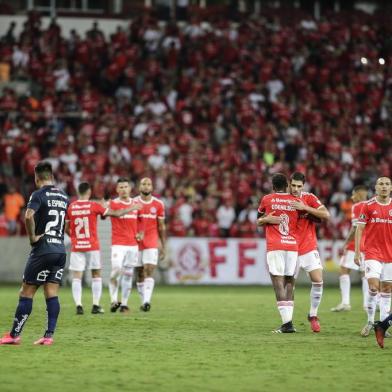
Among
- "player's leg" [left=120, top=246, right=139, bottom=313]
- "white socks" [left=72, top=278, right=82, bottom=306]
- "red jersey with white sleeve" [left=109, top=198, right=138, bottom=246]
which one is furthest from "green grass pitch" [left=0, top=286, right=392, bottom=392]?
"red jersey with white sleeve" [left=109, top=198, right=138, bottom=246]

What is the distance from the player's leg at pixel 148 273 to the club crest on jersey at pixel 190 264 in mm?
10882

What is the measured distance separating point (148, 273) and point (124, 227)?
3.31 feet

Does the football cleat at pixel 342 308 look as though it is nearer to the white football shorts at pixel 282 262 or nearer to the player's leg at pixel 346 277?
the player's leg at pixel 346 277

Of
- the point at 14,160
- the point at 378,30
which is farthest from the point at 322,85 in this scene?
the point at 14,160

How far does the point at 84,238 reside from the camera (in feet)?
64.5

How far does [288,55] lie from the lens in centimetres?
4022

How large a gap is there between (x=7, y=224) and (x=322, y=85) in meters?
14.1

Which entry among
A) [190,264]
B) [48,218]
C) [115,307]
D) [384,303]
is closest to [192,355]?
[48,218]

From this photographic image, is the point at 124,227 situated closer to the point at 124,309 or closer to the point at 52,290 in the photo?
the point at 124,309

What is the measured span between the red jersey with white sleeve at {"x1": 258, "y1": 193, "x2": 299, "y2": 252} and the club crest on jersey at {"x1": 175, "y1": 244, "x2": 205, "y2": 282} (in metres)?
15.9

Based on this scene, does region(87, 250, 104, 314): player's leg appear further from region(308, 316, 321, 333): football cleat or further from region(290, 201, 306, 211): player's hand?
region(290, 201, 306, 211): player's hand

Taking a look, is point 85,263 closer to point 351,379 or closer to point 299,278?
point 351,379

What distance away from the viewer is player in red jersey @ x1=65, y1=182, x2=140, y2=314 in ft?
63.9

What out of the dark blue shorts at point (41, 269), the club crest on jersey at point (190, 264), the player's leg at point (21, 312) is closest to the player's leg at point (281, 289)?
the dark blue shorts at point (41, 269)
